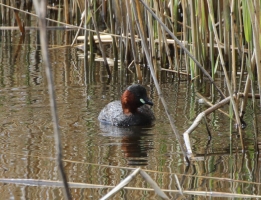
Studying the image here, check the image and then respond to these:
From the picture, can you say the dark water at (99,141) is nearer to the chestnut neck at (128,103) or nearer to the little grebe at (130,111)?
the little grebe at (130,111)

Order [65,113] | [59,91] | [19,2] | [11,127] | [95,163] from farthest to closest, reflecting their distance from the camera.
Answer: [19,2], [59,91], [65,113], [11,127], [95,163]

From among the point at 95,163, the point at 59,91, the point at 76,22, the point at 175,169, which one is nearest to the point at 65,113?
the point at 59,91

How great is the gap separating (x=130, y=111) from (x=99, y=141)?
4.69ft

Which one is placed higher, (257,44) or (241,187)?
(257,44)

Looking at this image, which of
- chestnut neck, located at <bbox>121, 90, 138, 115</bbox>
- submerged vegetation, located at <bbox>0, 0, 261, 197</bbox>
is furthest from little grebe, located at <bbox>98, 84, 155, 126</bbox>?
submerged vegetation, located at <bbox>0, 0, 261, 197</bbox>

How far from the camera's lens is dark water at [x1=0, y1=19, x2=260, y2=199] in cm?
469

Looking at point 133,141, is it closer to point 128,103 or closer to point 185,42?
point 128,103

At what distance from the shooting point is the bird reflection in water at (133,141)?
5.53 metres

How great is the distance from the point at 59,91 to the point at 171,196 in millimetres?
4052

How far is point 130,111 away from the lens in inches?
296

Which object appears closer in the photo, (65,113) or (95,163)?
(95,163)

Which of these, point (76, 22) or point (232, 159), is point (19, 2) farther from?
point (232, 159)

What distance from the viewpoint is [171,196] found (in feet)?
14.2

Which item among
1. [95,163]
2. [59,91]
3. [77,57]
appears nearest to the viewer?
[95,163]
